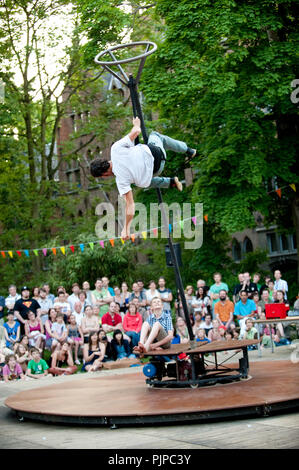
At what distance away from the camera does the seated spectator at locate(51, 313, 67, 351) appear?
46.1 feet

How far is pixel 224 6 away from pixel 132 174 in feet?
34.0

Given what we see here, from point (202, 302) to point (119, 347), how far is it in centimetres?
264

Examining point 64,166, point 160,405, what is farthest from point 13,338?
point 64,166

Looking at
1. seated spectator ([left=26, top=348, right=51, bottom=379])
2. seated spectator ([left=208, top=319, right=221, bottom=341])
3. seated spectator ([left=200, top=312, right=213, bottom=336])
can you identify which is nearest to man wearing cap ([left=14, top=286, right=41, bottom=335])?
seated spectator ([left=26, top=348, right=51, bottom=379])

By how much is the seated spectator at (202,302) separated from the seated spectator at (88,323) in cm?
242

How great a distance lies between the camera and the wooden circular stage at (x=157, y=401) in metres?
6.79

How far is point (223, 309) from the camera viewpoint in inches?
598

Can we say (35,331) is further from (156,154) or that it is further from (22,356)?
(156,154)

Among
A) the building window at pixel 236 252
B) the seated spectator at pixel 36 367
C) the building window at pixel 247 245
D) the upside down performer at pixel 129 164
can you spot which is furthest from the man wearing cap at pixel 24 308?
the building window at pixel 236 252

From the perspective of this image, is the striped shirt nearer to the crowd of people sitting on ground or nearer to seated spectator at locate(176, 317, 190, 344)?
the crowd of people sitting on ground

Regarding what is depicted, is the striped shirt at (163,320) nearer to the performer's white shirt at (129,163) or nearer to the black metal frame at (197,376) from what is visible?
the black metal frame at (197,376)

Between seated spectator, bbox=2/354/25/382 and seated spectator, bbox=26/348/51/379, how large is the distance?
6.7 inches

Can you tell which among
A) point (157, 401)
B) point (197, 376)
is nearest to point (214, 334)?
point (197, 376)

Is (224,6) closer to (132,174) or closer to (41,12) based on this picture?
(132,174)
